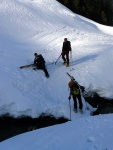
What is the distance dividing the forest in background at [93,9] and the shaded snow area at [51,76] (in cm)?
1737

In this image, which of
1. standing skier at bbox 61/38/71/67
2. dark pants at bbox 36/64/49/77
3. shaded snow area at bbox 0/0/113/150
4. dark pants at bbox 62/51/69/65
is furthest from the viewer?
dark pants at bbox 62/51/69/65

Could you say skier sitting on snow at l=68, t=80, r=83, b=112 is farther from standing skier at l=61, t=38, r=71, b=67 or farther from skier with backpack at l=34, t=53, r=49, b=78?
standing skier at l=61, t=38, r=71, b=67

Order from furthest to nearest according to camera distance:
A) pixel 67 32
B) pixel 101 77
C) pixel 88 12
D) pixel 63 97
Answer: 1. pixel 88 12
2. pixel 67 32
3. pixel 101 77
4. pixel 63 97

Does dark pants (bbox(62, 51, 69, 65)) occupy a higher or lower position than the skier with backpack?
higher

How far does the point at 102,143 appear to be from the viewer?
32.2 ft

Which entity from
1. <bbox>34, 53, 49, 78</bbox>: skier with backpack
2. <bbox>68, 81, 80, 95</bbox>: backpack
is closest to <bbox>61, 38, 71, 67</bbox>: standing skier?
<bbox>34, 53, 49, 78</bbox>: skier with backpack

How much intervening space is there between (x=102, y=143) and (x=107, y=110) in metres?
9.13

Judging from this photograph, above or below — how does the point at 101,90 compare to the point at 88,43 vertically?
below

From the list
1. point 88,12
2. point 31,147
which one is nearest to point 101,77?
point 31,147

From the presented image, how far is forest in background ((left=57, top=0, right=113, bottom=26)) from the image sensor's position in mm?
51531

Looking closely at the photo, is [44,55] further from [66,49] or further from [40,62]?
[40,62]

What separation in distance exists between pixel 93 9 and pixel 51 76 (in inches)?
1441

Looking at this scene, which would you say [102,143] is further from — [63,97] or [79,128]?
[63,97]

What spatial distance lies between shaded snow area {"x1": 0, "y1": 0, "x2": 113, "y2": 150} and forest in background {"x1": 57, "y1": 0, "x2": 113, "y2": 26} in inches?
684
